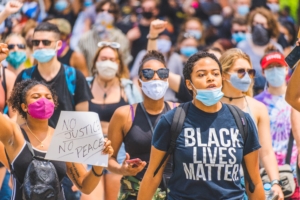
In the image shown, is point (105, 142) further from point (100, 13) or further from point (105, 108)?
point (100, 13)

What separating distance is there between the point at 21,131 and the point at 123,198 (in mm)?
1111

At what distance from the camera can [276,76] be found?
29.5 feet

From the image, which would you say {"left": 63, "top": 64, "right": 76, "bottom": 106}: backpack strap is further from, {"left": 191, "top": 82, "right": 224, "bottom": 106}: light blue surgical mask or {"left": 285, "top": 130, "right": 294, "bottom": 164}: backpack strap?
{"left": 191, "top": 82, "right": 224, "bottom": 106}: light blue surgical mask

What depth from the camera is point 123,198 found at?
7.37m

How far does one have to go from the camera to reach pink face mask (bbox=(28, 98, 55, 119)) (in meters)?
7.05

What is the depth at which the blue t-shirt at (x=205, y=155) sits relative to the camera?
6.10m

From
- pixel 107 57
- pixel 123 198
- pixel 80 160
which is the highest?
pixel 107 57

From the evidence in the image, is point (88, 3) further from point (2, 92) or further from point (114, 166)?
point (114, 166)

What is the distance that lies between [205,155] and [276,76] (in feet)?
10.2

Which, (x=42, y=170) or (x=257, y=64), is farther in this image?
(x=257, y=64)

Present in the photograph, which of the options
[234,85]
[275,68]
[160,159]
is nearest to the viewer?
[160,159]

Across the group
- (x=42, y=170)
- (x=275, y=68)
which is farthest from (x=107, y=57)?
(x=42, y=170)

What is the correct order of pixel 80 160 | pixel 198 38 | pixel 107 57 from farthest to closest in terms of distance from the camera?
pixel 198 38
pixel 107 57
pixel 80 160

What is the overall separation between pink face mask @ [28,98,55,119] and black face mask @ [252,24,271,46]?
17.1 ft
